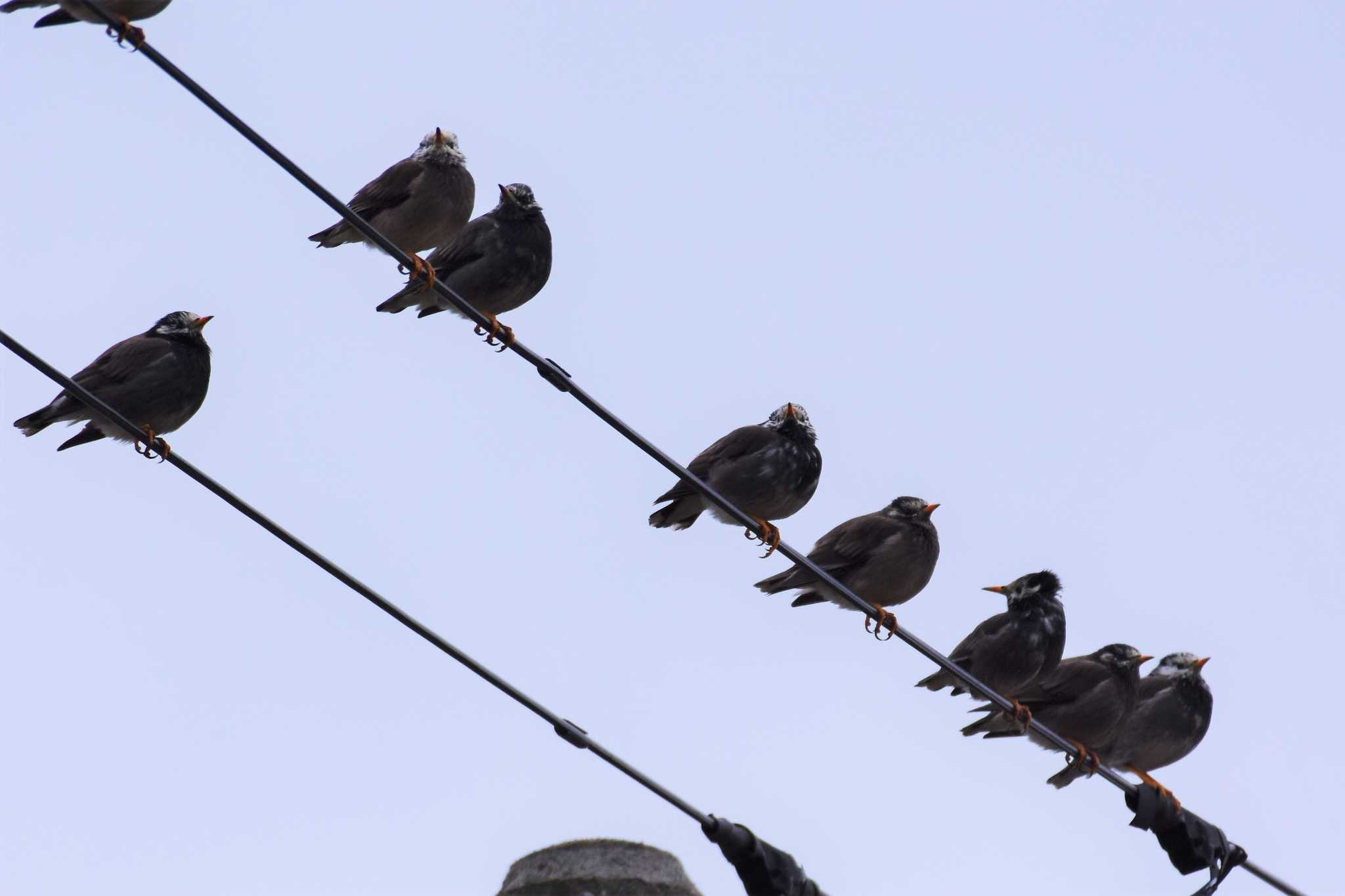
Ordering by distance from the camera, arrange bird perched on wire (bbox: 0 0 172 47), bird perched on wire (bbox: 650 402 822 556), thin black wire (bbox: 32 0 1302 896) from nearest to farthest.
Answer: thin black wire (bbox: 32 0 1302 896) → bird perched on wire (bbox: 0 0 172 47) → bird perched on wire (bbox: 650 402 822 556)

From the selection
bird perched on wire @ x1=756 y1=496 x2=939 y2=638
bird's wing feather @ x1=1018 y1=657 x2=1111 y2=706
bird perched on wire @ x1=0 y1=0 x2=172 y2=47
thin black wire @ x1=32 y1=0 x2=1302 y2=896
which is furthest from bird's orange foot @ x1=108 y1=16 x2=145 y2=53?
bird's wing feather @ x1=1018 y1=657 x2=1111 y2=706

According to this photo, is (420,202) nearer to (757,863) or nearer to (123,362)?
(123,362)

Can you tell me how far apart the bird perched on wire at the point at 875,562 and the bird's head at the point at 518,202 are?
2515 mm

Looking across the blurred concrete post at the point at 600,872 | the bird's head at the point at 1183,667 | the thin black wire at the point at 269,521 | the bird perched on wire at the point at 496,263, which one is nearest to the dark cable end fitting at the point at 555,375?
the thin black wire at the point at 269,521

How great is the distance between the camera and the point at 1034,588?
35.1 ft

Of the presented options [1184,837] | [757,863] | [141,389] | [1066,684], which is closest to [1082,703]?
[1066,684]

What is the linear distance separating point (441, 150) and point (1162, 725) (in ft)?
17.5

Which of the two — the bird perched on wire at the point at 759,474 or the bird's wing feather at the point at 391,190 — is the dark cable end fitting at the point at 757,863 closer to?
the bird perched on wire at the point at 759,474

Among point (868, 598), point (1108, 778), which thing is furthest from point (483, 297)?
point (1108, 778)

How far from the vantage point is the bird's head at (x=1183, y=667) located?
1122 cm

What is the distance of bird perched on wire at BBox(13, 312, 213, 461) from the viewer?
9125 mm

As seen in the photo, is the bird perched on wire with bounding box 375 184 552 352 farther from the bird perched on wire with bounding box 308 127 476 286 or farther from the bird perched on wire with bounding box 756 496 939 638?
the bird perched on wire with bounding box 756 496 939 638

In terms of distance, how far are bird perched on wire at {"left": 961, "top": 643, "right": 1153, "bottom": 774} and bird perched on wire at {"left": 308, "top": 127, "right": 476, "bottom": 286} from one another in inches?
163

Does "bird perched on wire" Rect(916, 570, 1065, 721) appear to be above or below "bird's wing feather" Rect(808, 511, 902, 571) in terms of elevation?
below
